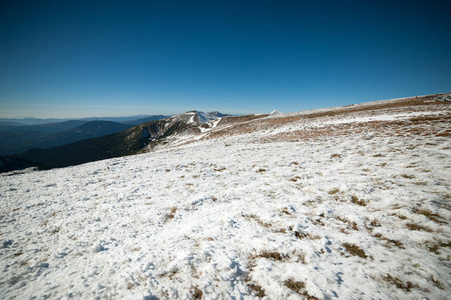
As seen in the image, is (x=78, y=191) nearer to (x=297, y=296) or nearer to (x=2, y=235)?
(x=2, y=235)

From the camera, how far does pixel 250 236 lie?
566cm

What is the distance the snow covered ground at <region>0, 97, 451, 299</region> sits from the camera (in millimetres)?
4082

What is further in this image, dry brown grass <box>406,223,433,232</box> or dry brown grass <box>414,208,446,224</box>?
dry brown grass <box>414,208,446,224</box>

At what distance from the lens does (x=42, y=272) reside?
495 centimetres

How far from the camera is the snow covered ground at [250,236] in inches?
161

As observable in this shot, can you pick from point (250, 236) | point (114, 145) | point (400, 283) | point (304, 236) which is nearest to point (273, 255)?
point (250, 236)

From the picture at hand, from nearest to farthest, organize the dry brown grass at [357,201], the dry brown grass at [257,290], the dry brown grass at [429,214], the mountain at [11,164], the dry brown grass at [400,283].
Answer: the dry brown grass at [400,283], the dry brown grass at [257,290], the dry brown grass at [429,214], the dry brown grass at [357,201], the mountain at [11,164]

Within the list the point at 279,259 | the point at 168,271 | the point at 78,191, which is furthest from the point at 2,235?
the point at 279,259

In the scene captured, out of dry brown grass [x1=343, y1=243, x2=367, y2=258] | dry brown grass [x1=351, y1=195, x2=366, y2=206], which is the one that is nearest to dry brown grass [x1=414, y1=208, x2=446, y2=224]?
dry brown grass [x1=351, y1=195, x2=366, y2=206]

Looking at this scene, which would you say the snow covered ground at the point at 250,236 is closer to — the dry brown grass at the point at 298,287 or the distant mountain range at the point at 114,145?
the dry brown grass at the point at 298,287

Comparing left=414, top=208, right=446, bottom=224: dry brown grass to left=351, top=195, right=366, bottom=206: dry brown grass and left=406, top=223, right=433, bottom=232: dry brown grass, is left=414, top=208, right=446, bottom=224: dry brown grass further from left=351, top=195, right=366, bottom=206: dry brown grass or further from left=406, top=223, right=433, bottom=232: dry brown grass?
left=351, top=195, right=366, bottom=206: dry brown grass

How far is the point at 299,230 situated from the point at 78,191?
45.6ft

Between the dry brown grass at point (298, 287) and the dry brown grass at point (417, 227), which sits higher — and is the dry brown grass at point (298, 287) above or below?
below

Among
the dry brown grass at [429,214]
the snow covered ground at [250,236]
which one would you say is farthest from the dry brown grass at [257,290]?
the dry brown grass at [429,214]
